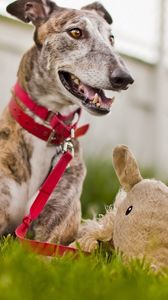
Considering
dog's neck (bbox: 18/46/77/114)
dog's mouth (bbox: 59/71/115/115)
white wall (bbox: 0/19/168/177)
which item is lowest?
white wall (bbox: 0/19/168/177)

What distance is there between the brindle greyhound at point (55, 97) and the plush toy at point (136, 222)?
0.25 metres

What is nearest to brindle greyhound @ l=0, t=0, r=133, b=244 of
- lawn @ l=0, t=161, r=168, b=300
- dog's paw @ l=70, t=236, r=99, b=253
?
dog's paw @ l=70, t=236, r=99, b=253

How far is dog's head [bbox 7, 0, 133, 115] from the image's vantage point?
2072 mm

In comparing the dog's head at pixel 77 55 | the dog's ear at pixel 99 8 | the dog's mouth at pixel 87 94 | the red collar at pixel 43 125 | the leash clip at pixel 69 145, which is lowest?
the leash clip at pixel 69 145

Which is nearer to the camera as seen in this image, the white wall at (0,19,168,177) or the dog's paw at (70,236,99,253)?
the dog's paw at (70,236,99,253)

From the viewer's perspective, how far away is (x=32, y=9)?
2.37m

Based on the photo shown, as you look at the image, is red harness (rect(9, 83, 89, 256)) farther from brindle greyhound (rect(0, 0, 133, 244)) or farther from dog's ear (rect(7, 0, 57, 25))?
dog's ear (rect(7, 0, 57, 25))

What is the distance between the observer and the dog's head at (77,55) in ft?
6.80

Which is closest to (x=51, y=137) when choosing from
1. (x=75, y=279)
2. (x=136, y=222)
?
(x=136, y=222)

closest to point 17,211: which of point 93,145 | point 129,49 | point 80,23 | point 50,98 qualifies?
point 50,98

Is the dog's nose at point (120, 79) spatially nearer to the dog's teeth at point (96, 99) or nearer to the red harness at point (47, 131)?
the dog's teeth at point (96, 99)

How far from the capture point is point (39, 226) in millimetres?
2160

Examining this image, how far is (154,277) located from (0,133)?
0.90 meters

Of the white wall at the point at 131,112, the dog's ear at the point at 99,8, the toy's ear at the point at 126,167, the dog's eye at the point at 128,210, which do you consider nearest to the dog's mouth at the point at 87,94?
the toy's ear at the point at 126,167
